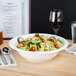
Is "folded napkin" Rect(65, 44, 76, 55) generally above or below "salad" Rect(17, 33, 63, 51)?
below

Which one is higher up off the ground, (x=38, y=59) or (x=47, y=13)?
(x=47, y=13)

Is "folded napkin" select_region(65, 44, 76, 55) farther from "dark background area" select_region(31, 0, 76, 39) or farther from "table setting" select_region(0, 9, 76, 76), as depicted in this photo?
"dark background area" select_region(31, 0, 76, 39)

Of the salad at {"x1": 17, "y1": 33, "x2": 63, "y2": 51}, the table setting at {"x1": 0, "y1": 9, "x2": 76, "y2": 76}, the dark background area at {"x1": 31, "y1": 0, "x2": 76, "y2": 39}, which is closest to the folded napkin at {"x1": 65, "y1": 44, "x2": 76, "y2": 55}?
the table setting at {"x1": 0, "y1": 9, "x2": 76, "y2": 76}

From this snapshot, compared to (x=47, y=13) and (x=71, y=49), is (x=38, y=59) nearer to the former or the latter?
(x=71, y=49)

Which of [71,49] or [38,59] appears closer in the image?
[38,59]

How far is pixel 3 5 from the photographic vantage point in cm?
167

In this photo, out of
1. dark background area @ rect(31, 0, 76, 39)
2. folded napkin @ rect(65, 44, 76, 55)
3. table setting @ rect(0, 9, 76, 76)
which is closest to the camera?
table setting @ rect(0, 9, 76, 76)

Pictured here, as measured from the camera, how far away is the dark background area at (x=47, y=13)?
175 centimetres

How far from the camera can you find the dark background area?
1.75 meters

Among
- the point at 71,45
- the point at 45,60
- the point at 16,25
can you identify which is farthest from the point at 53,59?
the point at 16,25

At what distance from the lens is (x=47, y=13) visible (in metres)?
1.80

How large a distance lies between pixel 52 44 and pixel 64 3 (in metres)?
0.72

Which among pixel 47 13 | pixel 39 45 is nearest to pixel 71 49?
pixel 39 45

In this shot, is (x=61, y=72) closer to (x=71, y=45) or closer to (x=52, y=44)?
(x=52, y=44)
